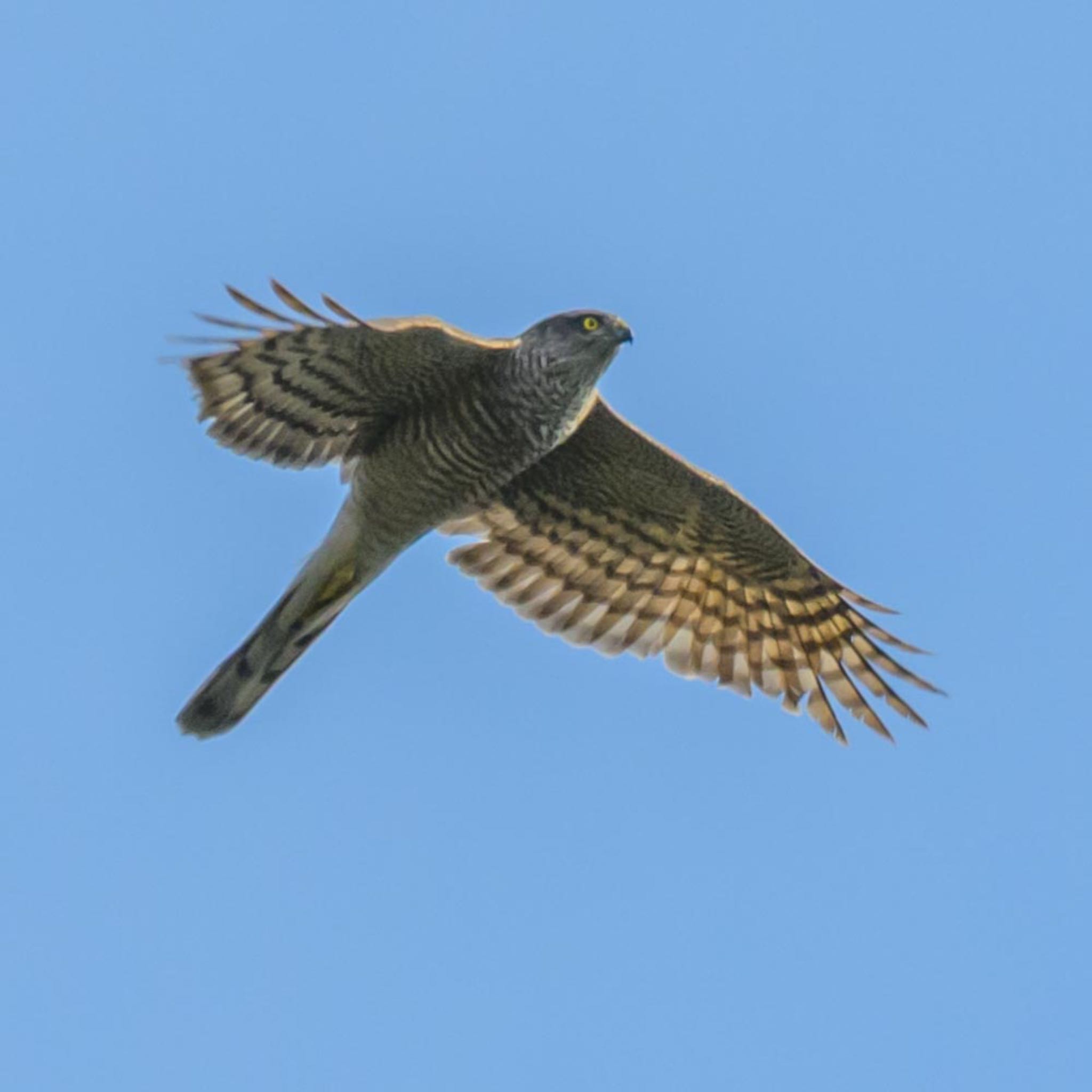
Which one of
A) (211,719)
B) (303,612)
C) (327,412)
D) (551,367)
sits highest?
(551,367)

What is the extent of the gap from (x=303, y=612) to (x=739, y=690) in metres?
2.78

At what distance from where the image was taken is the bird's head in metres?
11.2

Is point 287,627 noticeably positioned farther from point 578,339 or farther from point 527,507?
point 578,339

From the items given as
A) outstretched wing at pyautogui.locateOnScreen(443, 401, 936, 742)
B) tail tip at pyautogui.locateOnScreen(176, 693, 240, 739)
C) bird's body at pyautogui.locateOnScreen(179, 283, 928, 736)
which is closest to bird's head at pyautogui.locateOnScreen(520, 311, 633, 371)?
bird's body at pyautogui.locateOnScreen(179, 283, 928, 736)

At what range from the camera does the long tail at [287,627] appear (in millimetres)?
11852

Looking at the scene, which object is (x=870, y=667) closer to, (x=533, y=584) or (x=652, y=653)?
(x=652, y=653)

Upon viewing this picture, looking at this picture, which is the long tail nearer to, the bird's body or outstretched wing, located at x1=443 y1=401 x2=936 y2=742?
the bird's body

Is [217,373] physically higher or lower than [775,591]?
lower

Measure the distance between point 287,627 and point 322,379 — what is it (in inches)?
61.9

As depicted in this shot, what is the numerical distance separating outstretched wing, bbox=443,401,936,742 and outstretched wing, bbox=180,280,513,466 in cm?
132

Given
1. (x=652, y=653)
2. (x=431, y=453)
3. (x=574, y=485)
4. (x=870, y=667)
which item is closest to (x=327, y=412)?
(x=431, y=453)

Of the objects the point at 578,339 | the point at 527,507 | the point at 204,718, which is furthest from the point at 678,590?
the point at 204,718

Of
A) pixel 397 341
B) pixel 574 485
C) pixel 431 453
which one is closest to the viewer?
pixel 397 341

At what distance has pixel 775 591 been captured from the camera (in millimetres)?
13000
